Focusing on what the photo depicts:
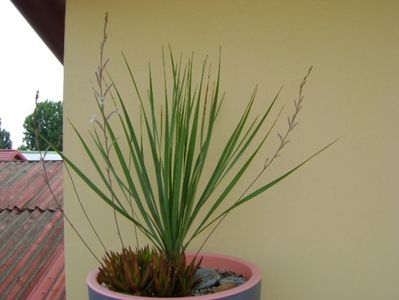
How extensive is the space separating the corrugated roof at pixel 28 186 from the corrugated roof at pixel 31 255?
120 mm

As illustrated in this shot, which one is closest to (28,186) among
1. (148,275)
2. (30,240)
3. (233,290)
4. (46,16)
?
(30,240)

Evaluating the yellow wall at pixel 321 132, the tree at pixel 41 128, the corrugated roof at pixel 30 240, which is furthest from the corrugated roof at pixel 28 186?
the yellow wall at pixel 321 132

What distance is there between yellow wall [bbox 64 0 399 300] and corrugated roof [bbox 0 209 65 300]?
1472 millimetres

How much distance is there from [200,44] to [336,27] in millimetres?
442

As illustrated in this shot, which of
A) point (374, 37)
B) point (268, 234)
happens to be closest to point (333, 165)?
point (268, 234)

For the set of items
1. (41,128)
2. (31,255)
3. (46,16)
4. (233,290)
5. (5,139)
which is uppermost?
(46,16)

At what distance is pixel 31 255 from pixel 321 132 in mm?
2332

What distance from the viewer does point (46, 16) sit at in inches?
69.5

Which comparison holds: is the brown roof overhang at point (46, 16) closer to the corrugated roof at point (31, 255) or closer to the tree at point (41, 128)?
the tree at point (41, 128)

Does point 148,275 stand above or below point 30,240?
above

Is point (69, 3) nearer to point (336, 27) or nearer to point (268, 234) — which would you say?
point (336, 27)

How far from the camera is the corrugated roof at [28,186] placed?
3530 mm

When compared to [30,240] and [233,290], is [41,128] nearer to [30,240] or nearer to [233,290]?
[233,290]

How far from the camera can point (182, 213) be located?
107 cm
